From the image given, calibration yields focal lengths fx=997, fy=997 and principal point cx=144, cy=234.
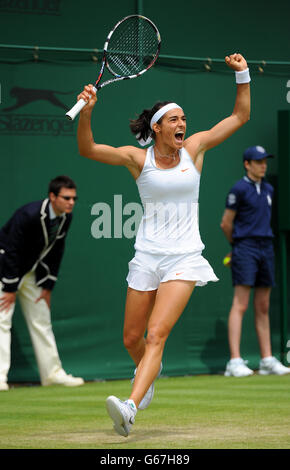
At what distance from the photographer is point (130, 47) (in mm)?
7742

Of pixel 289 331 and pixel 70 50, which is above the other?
pixel 70 50

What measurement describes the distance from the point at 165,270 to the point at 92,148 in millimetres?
811

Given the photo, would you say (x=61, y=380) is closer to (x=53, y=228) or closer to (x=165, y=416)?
(x=53, y=228)

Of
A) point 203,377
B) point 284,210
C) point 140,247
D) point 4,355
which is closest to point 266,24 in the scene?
point 284,210

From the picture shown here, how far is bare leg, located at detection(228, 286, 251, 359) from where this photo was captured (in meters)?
9.21

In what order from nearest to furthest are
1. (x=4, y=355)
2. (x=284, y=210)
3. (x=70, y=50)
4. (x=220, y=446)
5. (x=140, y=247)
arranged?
1. (x=220, y=446)
2. (x=140, y=247)
3. (x=4, y=355)
4. (x=70, y=50)
5. (x=284, y=210)

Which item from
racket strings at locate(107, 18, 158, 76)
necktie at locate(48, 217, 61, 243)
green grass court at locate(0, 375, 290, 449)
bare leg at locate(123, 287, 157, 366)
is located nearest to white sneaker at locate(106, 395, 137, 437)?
green grass court at locate(0, 375, 290, 449)

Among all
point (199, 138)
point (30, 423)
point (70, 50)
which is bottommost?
point (30, 423)

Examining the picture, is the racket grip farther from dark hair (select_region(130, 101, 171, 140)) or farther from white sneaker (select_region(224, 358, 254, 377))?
white sneaker (select_region(224, 358, 254, 377))

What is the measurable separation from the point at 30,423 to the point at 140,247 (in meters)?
1.31

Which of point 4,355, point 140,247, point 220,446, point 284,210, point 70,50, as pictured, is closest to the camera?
point 220,446

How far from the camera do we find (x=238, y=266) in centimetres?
923

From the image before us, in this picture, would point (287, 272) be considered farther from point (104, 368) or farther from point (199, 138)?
point (199, 138)

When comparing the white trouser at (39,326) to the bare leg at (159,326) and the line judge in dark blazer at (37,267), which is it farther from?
the bare leg at (159,326)
